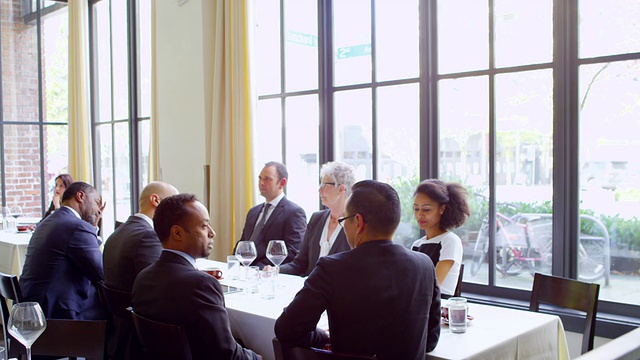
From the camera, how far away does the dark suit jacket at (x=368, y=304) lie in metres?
2.06

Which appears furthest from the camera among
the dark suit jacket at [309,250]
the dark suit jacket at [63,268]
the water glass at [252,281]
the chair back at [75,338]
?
the dark suit jacket at [309,250]

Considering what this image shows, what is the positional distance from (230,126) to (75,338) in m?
3.32

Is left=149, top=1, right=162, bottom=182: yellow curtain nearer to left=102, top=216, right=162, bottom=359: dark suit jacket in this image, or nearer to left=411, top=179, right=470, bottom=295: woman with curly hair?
left=102, top=216, right=162, bottom=359: dark suit jacket

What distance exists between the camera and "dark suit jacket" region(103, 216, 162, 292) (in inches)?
123

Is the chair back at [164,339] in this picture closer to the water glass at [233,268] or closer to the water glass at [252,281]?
the water glass at [252,281]

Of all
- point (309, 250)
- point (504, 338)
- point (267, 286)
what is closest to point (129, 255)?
point (267, 286)

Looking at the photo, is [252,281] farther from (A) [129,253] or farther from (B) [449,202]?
(B) [449,202]

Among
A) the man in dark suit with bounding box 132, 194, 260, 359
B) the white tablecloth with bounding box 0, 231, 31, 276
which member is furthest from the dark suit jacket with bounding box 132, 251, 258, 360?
the white tablecloth with bounding box 0, 231, 31, 276

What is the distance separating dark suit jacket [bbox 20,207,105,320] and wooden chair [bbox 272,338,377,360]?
1948mm

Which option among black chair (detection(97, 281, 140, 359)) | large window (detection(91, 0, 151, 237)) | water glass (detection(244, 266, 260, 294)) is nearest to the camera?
black chair (detection(97, 281, 140, 359))

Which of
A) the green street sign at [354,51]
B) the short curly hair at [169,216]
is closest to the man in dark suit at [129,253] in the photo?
the short curly hair at [169,216]

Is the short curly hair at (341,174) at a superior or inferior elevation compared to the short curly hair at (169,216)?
superior

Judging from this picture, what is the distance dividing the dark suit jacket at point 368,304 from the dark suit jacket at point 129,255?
1.27 meters

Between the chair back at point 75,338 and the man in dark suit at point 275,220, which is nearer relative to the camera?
the chair back at point 75,338
